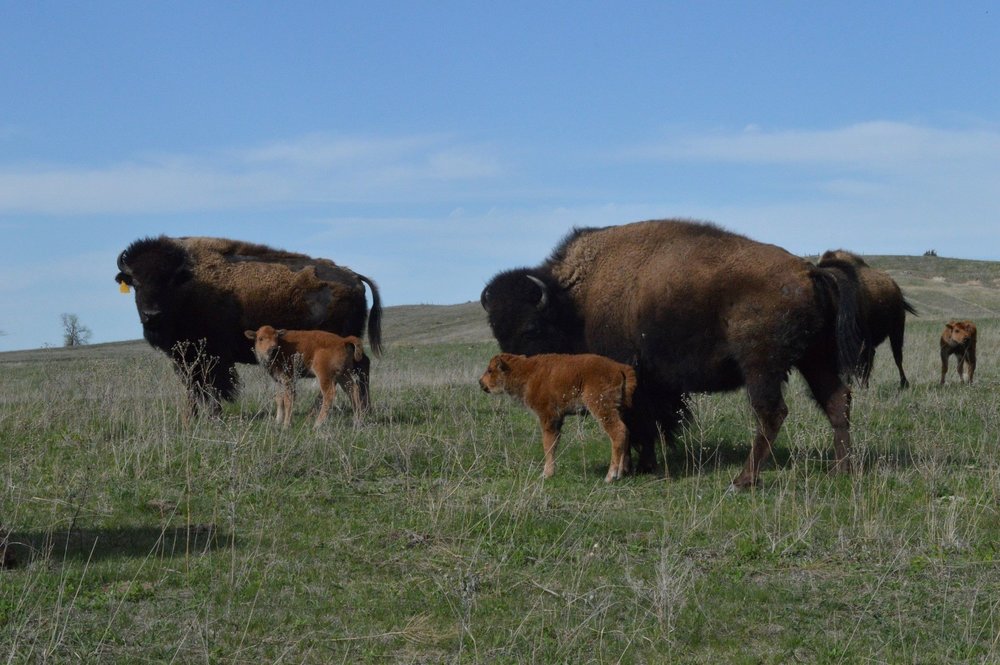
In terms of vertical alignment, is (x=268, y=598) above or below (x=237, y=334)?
below

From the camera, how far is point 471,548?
7.27m

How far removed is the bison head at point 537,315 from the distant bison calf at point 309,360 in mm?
2117

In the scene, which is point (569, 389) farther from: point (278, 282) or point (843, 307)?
point (278, 282)

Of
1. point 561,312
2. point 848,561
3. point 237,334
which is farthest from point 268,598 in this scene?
point 237,334

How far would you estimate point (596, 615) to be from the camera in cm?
578

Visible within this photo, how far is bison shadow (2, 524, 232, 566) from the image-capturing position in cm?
690

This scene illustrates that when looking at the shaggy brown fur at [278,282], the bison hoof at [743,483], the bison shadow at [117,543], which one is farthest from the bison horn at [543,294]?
the bison shadow at [117,543]

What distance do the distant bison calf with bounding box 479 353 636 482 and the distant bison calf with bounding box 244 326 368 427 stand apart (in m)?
2.99

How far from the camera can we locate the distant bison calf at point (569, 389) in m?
9.63

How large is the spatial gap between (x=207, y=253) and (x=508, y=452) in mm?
6211

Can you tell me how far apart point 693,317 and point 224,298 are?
704cm

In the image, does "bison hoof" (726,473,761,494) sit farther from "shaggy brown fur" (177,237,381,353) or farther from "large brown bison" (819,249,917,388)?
"large brown bison" (819,249,917,388)

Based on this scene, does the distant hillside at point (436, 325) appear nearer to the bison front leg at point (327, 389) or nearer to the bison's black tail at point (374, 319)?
the bison's black tail at point (374, 319)

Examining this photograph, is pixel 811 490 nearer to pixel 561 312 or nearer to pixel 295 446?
pixel 561 312
